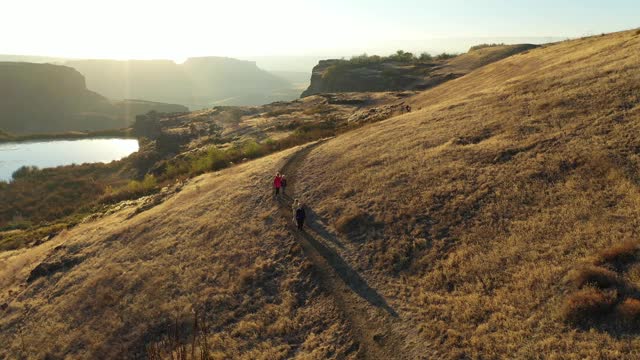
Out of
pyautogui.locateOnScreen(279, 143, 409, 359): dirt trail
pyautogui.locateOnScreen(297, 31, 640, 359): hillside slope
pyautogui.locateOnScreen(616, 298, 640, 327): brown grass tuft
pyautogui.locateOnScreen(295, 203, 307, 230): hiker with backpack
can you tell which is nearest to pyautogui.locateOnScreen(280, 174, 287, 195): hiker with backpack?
pyautogui.locateOnScreen(297, 31, 640, 359): hillside slope

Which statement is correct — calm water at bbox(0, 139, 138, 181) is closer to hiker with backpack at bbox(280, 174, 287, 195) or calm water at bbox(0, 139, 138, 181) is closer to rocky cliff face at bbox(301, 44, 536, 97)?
rocky cliff face at bbox(301, 44, 536, 97)

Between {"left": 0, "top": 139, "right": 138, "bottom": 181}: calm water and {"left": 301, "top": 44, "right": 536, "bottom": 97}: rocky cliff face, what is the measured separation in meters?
71.5

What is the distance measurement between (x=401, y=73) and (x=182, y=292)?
345ft

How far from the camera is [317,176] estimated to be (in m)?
36.1

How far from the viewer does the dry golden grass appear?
19672mm

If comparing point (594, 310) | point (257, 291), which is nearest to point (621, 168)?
point (594, 310)

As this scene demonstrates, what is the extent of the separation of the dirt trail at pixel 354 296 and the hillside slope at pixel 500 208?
2.15ft

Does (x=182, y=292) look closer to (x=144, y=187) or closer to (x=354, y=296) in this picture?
(x=354, y=296)

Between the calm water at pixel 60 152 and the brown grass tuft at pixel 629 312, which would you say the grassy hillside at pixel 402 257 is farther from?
the calm water at pixel 60 152

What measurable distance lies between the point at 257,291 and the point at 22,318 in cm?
1824

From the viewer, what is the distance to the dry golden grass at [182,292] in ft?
64.5

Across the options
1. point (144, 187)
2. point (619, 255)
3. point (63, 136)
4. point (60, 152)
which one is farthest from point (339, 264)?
point (63, 136)

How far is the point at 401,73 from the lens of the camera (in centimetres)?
11744

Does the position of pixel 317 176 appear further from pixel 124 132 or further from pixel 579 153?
pixel 124 132
